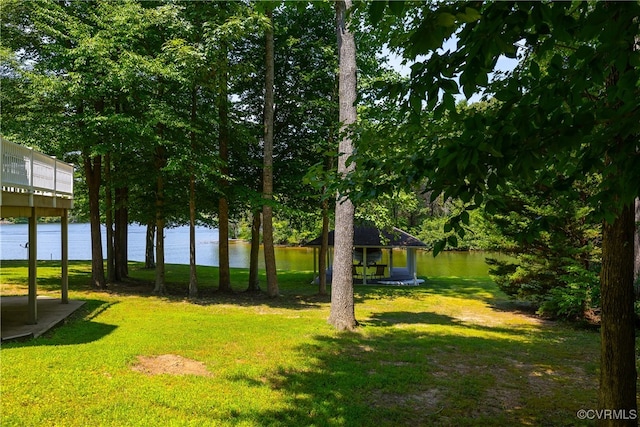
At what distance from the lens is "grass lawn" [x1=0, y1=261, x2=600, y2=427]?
16.6ft

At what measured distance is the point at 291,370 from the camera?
6.83 metres

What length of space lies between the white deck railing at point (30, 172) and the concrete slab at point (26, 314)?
2.49 metres

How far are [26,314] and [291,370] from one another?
20.8 feet

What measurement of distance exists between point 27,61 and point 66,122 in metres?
3.01

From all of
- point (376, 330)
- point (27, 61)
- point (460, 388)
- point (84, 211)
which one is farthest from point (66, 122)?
point (460, 388)

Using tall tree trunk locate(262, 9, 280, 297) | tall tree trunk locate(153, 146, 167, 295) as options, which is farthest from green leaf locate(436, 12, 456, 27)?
tall tree trunk locate(153, 146, 167, 295)

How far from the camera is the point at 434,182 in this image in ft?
8.11

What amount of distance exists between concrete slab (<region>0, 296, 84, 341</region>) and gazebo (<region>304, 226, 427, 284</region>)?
11.2 metres

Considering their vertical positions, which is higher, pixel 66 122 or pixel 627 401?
pixel 66 122

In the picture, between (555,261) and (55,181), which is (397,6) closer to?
(55,181)

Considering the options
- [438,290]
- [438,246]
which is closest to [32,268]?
[438,246]

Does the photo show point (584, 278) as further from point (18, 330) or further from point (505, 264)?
point (18, 330)

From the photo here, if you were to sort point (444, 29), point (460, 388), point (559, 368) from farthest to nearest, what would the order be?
point (559, 368)
point (460, 388)
point (444, 29)

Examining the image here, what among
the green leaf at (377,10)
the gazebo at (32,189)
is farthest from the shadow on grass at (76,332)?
the green leaf at (377,10)
